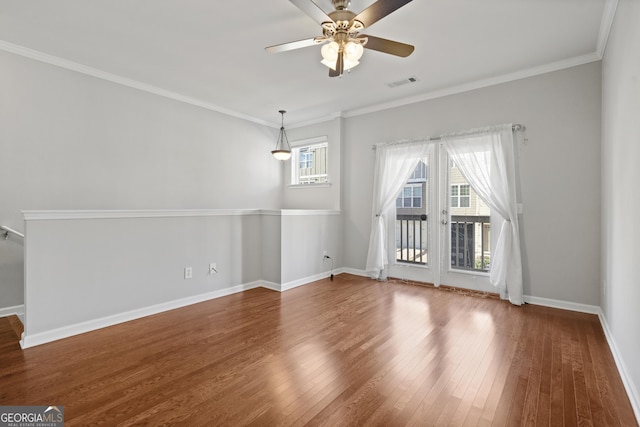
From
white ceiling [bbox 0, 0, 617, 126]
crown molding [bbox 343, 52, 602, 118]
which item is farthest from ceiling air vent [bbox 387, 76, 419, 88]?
crown molding [bbox 343, 52, 602, 118]

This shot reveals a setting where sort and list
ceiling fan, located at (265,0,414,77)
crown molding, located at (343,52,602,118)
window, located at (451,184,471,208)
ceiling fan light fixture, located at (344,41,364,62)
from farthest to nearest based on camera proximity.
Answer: window, located at (451,184,471,208)
crown molding, located at (343,52,602,118)
ceiling fan light fixture, located at (344,41,364,62)
ceiling fan, located at (265,0,414,77)

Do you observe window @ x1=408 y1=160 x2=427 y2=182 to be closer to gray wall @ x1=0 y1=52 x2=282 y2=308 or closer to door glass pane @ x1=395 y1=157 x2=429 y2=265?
door glass pane @ x1=395 y1=157 x2=429 y2=265

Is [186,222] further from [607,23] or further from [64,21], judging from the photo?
[607,23]

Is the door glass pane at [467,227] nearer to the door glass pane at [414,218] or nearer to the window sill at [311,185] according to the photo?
the door glass pane at [414,218]

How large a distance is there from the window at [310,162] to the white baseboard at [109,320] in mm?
2808

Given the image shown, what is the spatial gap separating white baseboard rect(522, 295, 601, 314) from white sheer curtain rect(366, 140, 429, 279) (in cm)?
202

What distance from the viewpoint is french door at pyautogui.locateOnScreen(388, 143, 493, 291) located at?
4.26 meters

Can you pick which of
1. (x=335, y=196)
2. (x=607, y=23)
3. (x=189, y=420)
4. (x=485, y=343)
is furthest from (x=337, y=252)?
(x=607, y=23)

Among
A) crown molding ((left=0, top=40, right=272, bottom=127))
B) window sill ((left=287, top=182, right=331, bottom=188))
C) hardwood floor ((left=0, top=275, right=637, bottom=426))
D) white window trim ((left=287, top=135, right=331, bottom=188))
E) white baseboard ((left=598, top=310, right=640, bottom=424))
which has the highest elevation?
crown molding ((left=0, top=40, right=272, bottom=127))

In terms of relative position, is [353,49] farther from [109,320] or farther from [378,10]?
[109,320]

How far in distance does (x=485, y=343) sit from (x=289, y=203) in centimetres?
452

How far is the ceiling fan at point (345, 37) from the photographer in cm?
217

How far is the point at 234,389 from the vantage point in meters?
2.05

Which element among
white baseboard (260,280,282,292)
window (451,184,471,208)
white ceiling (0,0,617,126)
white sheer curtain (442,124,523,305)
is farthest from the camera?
white baseboard (260,280,282,292)
